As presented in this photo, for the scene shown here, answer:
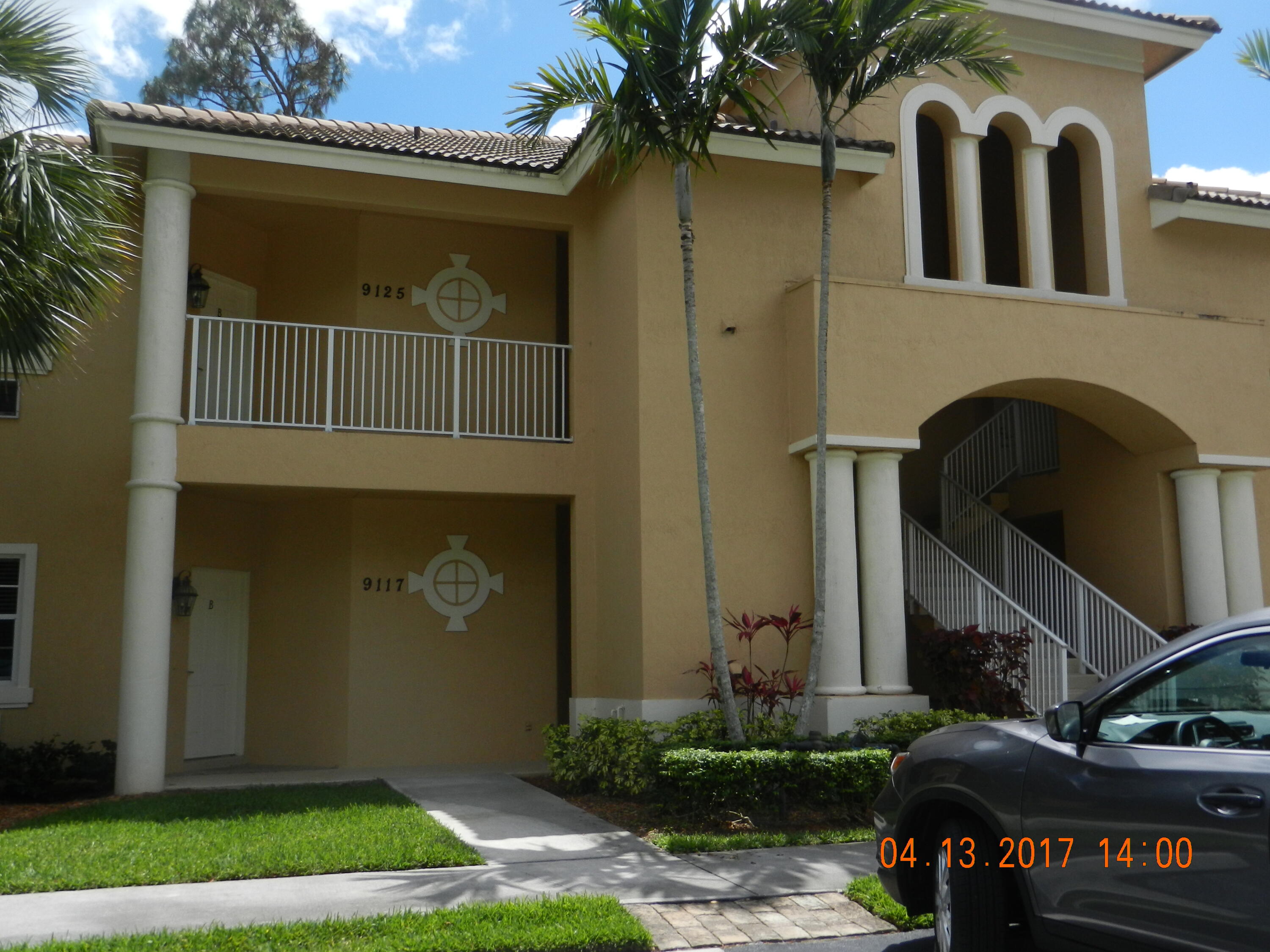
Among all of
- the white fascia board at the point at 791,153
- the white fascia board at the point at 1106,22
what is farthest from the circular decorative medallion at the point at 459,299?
the white fascia board at the point at 1106,22

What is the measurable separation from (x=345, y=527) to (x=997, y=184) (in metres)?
9.38

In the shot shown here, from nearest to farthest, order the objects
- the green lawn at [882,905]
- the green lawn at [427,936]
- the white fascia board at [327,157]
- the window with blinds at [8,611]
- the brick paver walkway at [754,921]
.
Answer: the green lawn at [427,936] < the brick paver walkway at [754,921] < the green lawn at [882,905] < the white fascia board at [327,157] < the window with blinds at [8,611]

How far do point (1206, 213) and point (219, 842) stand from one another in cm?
1189

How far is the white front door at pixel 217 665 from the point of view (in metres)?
13.1

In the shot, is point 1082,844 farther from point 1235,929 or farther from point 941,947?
point 941,947

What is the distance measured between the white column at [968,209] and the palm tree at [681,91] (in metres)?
3.43

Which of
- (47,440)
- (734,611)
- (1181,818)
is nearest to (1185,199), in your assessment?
(734,611)

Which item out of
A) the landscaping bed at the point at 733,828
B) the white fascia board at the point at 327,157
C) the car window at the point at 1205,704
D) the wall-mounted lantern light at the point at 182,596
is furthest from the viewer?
the wall-mounted lantern light at the point at 182,596

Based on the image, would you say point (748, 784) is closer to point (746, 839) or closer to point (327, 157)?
point (746, 839)

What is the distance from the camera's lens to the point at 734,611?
431 inches

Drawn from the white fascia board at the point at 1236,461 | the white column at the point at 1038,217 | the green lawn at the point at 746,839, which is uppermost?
the white column at the point at 1038,217

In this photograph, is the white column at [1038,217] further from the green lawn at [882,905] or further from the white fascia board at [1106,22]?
the green lawn at [882,905]

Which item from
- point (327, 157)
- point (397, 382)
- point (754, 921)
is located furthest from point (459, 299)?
point (754, 921)

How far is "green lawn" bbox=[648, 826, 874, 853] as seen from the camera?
25.7ft
